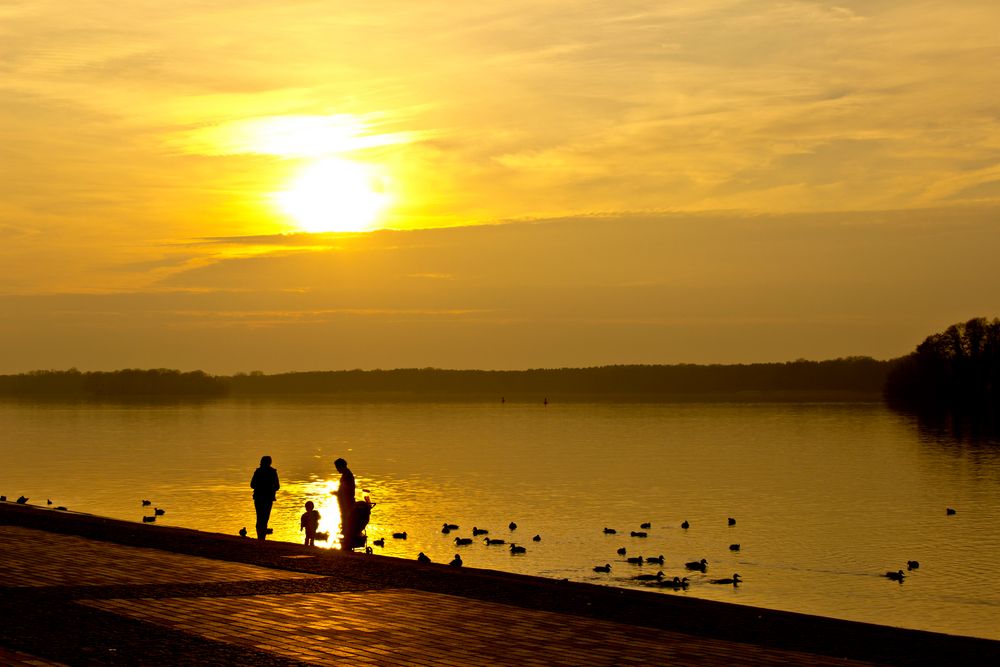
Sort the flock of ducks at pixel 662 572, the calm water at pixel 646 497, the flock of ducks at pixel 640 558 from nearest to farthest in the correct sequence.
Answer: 1. the flock of ducks at pixel 662 572
2. the flock of ducks at pixel 640 558
3. the calm water at pixel 646 497

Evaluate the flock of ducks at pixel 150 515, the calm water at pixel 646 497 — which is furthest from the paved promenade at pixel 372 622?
the flock of ducks at pixel 150 515

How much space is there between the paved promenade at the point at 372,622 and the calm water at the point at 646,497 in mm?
15333

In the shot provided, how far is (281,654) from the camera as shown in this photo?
1117 cm

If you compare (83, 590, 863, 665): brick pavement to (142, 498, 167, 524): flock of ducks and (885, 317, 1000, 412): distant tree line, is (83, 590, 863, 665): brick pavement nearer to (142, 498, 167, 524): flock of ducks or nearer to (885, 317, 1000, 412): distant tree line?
(142, 498, 167, 524): flock of ducks

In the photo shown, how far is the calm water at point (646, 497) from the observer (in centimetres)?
3444

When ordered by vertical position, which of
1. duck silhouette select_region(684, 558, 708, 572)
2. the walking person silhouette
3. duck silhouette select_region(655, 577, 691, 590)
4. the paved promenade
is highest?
the walking person silhouette

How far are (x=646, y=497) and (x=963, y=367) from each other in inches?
4587

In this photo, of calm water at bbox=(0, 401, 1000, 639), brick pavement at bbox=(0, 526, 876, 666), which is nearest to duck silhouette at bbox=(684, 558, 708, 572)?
calm water at bbox=(0, 401, 1000, 639)

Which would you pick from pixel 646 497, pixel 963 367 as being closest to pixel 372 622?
pixel 646 497

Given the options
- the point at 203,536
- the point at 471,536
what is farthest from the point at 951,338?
the point at 203,536

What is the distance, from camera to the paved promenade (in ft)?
37.2

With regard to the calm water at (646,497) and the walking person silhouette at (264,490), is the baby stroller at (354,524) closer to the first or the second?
the walking person silhouette at (264,490)

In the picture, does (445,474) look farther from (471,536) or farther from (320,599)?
(320,599)

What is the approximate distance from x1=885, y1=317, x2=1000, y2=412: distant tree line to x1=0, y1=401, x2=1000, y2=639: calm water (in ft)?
152
